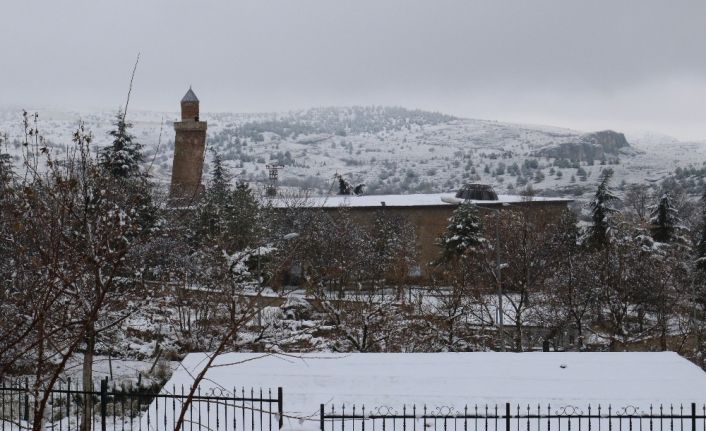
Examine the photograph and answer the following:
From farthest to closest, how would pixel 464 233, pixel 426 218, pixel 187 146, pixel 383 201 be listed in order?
pixel 383 201, pixel 426 218, pixel 187 146, pixel 464 233

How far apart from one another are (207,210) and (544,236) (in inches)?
766

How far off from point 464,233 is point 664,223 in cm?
1204

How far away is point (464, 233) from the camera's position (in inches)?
1661

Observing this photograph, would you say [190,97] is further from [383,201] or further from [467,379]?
[467,379]

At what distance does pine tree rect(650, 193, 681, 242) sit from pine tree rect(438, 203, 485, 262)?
10.4 meters

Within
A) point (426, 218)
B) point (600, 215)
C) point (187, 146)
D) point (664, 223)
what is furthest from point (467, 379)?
point (426, 218)

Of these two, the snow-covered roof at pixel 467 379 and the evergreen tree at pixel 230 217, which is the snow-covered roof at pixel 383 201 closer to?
the evergreen tree at pixel 230 217

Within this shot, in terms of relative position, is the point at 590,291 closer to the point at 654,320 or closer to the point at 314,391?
the point at 654,320

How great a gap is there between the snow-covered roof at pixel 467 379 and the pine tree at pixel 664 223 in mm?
31288

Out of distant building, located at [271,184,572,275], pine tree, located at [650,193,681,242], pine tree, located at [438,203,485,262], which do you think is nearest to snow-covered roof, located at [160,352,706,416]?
pine tree, located at [438,203,485,262]

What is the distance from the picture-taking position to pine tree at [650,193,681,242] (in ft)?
138

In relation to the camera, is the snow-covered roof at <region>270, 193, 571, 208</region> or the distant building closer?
the snow-covered roof at <region>270, 193, 571, 208</region>

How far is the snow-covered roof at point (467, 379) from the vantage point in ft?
36.9

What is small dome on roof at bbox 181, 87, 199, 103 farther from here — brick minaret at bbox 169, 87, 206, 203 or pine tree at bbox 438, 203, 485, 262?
pine tree at bbox 438, 203, 485, 262
